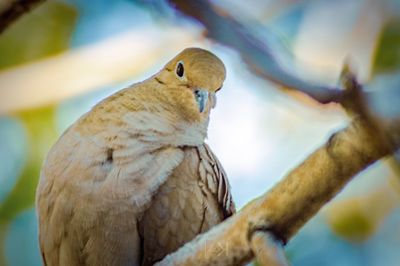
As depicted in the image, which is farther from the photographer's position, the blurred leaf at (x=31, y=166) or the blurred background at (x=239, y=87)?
the blurred leaf at (x=31, y=166)

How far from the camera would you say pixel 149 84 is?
1079 mm

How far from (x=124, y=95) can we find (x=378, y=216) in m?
0.41

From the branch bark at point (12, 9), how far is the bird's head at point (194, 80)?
0.72 ft

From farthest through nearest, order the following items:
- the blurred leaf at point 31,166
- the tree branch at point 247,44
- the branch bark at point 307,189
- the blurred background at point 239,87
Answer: the blurred leaf at point 31,166
the blurred background at point 239,87
the tree branch at point 247,44
the branch bark at point 307,189

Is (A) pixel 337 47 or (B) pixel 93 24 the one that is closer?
(A) pixel 337 47

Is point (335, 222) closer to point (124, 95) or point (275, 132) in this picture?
point (275, 132)

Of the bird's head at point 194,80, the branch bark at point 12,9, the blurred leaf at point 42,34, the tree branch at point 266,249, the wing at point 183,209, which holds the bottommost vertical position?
the tree branch at point 266,249

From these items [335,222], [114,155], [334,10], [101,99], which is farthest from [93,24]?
[335,222]

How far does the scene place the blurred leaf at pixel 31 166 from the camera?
3.60 feet

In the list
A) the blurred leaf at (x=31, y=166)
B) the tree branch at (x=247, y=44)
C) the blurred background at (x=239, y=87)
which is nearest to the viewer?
the tree branch at (x=247, y=44)

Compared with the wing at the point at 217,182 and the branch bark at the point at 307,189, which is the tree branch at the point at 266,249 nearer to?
the branch bark at the point at 307,189

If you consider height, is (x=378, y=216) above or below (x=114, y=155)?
below

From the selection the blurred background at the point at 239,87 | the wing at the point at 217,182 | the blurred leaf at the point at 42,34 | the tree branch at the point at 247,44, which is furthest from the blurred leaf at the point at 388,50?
the blurred leaf at the point at 42,34

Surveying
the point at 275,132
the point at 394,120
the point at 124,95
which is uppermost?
the point at 124,95
